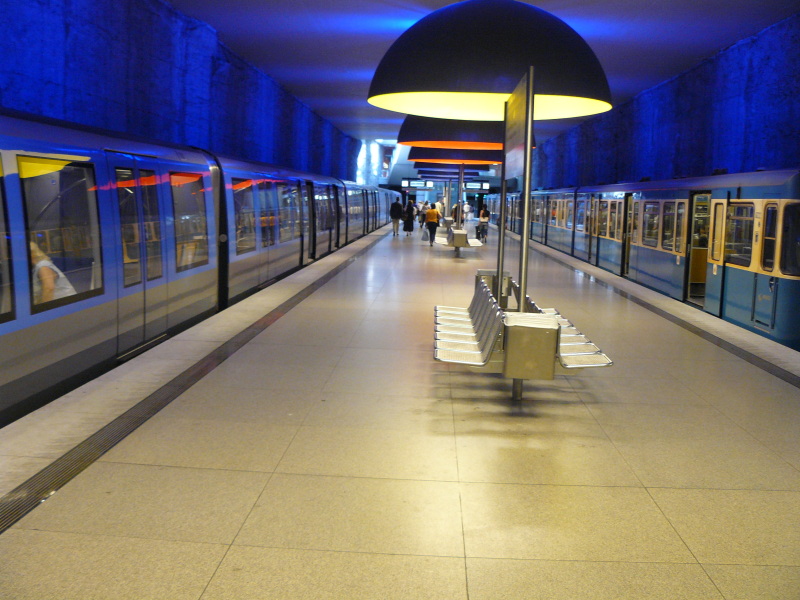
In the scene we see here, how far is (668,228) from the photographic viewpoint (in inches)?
627

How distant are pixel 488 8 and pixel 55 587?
671 centimetres

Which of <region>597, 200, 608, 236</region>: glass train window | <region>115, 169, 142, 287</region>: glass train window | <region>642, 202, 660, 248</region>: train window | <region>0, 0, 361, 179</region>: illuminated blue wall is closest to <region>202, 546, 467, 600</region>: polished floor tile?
<region>115, 169, 142, 287</region>: glass train window

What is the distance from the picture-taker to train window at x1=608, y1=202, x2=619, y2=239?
21.0m

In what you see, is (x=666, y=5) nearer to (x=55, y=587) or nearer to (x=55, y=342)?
(x=55, y=342)

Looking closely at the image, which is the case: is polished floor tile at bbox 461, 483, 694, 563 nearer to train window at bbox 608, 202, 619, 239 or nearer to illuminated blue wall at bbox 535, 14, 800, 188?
illuminated blue wall at bbox 535, 14, 800, 188

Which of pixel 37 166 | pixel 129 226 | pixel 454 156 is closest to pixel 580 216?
pixel 454 156

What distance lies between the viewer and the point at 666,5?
1535 centimetres

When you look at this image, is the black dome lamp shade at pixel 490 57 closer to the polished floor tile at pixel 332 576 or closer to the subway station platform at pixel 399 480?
the subway station platform at pixel 399 480

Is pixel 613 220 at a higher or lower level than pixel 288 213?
lower

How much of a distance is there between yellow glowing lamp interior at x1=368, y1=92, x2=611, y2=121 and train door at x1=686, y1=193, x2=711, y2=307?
229 inches

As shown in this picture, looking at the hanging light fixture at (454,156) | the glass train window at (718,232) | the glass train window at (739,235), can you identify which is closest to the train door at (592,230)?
the hanging light fixture at (454,156)

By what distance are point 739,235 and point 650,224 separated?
5.56 meters

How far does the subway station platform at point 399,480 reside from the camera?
3.70 m

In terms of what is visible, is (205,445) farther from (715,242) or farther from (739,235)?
(715,242)
